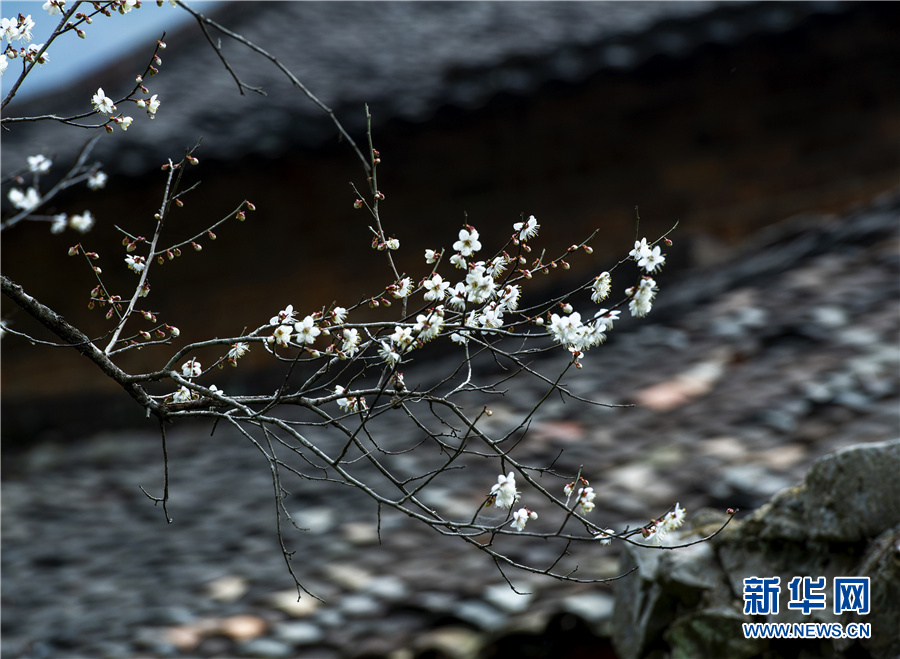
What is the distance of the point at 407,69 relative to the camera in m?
4.88

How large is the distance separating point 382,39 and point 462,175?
159 cm

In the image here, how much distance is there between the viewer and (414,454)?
321 cm

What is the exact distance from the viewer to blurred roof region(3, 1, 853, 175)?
4371 mm

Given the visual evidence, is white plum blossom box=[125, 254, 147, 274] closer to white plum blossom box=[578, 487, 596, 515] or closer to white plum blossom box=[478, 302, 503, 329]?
white plum blossom box=[478, 302, 503, 329]

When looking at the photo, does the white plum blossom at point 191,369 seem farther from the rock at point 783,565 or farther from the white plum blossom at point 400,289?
the rock at point 783,565

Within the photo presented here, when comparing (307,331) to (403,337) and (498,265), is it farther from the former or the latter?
(498,265)

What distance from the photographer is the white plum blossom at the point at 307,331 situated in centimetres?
127

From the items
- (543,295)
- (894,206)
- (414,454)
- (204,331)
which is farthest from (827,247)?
(204,331)

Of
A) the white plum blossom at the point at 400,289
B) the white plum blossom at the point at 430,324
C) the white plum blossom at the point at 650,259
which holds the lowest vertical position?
the white plum blossom at the point at 430,324

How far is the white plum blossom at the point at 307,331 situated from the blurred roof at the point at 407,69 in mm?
2566

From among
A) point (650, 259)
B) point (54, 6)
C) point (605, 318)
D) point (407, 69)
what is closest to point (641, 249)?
point (650, 259)

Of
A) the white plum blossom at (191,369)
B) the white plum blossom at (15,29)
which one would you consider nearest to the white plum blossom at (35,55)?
the white plum blossom at (15,29)

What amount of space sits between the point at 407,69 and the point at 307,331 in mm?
3936

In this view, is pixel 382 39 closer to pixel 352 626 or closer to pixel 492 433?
pixel 492 433
